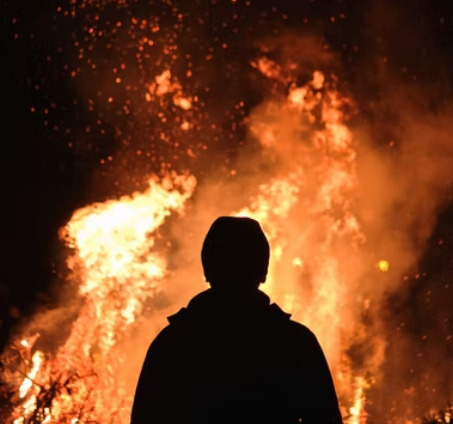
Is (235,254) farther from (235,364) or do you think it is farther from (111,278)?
(111,278)

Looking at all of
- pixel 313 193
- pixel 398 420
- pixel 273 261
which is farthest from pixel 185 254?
pixel 398 420

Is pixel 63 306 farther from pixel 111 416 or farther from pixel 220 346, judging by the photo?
pixel 220 346

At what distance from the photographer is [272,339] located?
176 centimetres

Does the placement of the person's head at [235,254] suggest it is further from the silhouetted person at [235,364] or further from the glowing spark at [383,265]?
the glowing spark at [383,265]

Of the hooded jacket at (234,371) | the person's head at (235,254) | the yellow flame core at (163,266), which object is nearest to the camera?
the hooded jacket at (234,371)

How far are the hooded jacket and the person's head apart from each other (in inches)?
2.6

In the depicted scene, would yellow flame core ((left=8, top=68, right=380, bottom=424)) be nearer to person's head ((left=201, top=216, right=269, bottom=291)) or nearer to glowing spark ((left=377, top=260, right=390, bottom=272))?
glowing spark ((left=377, top=260, right=390, bottom=272))

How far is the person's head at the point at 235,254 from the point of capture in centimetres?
187

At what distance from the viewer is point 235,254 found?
187 cm

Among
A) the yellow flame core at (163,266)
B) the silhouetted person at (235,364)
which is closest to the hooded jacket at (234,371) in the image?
the silhouetted person at (235,364)

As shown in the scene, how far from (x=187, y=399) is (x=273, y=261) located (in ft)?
40.2

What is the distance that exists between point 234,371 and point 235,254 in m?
0.36

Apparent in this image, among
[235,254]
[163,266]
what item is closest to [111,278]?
[163,266]

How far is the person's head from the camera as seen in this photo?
187 centimetres
